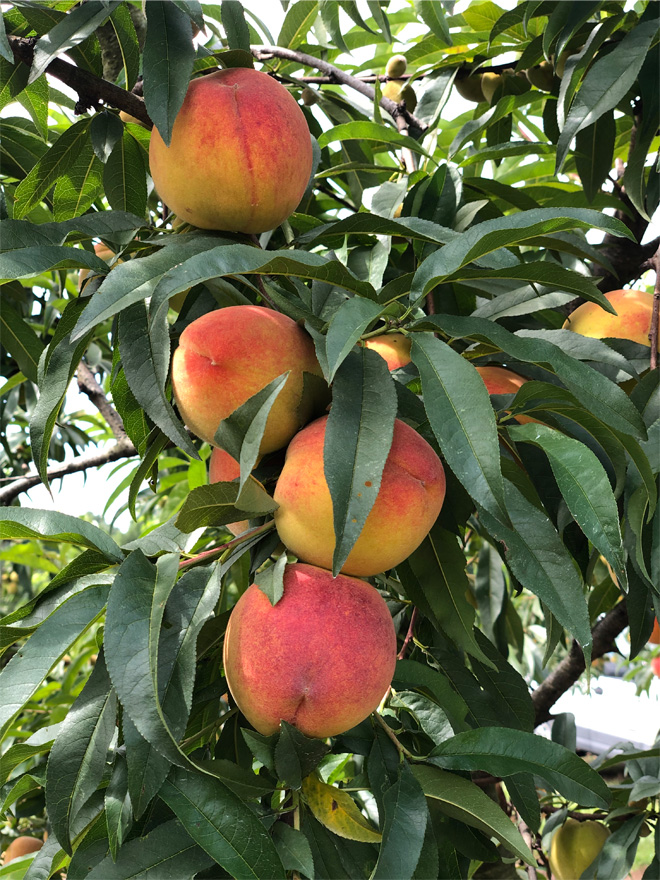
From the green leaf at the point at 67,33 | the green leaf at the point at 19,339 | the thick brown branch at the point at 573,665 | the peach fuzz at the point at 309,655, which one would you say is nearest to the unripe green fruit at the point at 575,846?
the thick brown branch at the point at 573,665

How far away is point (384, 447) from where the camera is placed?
535mm

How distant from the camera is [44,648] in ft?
1.81

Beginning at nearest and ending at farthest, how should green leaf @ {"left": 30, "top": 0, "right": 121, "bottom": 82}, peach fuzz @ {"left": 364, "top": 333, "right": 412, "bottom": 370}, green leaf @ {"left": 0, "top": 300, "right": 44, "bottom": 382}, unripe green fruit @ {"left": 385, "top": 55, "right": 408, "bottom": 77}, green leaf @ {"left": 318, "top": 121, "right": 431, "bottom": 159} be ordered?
green leaf @ {"left": 30, "top": 0, "right": 121, "bottom": 82} < peach fuzz @ {"left": 364, "top": 333, "right": 412, "bottom": 370} < green leaf @ {"left": 318, "top": 121, "right": 431, "bottom": 159} < green leaf @ {"left": 0, "top": 300, "right": 44, "bottom": 382} < unripe green fruit @ {"left": 385, "top": 55, "right": 408, "bottom": 77}

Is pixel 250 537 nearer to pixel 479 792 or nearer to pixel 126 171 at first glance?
pixel 479 792

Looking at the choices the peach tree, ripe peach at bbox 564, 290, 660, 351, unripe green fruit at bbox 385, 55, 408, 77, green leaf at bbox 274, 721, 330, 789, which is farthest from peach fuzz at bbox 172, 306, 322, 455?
unripe green fruit at bbox 385, 55, 408, 77

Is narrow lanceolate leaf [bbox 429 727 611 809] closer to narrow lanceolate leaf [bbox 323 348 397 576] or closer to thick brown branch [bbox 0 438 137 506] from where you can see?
narrow lanceolate leaf [bbox 323 348 397 576]

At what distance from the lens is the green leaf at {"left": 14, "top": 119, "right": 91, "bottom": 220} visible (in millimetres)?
850

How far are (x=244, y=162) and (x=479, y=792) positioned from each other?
1.79 ft

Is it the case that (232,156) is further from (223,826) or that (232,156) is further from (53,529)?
(223,826)

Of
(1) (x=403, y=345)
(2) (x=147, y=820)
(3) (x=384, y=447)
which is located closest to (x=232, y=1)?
(1) (x=403, y=345)

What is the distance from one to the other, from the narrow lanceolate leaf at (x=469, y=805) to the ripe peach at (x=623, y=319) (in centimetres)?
58

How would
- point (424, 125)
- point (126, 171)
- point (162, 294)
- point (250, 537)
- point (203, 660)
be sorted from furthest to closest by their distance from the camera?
1. point (424, 125)
2. point (126, 171)
3. point (203, 660)
4. point (250, 537)
5. point (162, 294)

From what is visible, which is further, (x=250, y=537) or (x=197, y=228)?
(x=197, y=228)

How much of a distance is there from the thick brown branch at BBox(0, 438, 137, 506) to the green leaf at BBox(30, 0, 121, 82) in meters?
0.73
